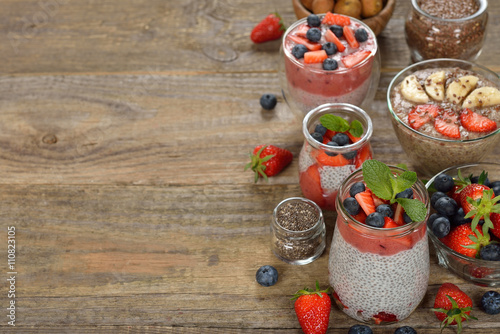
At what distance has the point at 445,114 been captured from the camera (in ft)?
4.80

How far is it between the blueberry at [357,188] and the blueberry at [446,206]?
21 centimetres

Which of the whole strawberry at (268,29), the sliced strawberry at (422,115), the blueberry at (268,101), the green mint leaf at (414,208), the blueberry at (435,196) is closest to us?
the green mint leaf at (414,208)

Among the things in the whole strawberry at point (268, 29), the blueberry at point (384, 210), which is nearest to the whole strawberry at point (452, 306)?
the blueberry at point (384, 210)

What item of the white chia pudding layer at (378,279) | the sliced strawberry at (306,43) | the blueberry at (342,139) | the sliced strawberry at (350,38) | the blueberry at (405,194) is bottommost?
the white chia pudding layer at (378,279)

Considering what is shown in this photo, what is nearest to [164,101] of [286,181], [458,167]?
[286,181]

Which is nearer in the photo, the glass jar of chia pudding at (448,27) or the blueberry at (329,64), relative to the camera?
the blueberry at (329,64)

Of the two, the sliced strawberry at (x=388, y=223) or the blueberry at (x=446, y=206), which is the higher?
the sliced strawberry at (x=388, y=223)

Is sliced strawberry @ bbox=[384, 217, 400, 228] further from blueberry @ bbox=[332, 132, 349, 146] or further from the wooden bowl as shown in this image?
the wooden bowl

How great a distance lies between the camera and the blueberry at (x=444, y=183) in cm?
136

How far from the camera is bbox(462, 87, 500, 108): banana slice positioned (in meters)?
1.47

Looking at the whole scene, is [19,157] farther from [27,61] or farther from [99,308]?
[99,308]

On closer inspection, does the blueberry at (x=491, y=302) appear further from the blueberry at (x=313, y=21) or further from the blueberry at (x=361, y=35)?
the blueberry at (x=313, y=21)

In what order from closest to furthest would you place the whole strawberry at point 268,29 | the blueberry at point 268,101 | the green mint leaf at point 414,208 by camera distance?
the green mint leaf at point 414,208 → the blueberry at point 268,101 → the whole strawberry at point 268,29

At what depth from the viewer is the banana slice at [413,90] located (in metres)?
1.51
